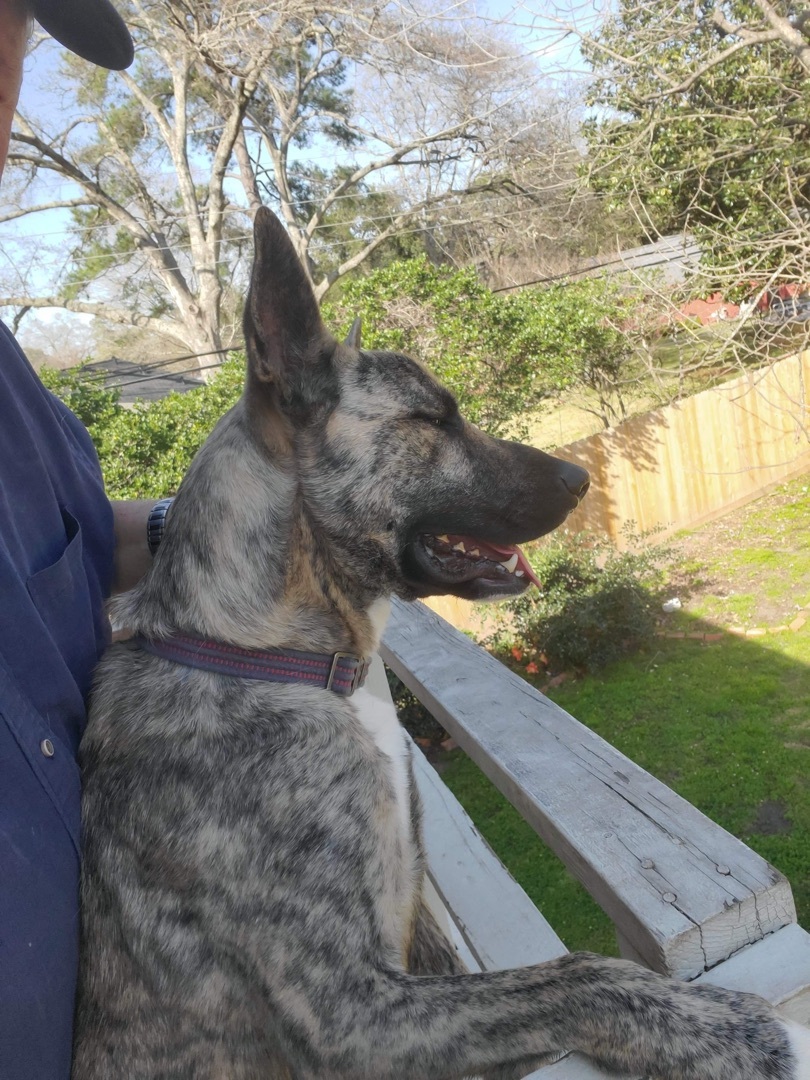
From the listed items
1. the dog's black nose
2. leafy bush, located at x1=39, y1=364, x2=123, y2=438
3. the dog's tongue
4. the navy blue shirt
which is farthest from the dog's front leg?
leafy bush, located at x1=39, y1=364, x2=123, y2=438

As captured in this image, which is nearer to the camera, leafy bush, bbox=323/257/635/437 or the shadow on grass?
the shadow on grass

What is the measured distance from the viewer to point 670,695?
6227mm

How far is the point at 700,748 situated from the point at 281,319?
466 centimetres

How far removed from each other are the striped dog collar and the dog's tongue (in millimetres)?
547

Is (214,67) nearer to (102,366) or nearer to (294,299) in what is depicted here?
(102,366)

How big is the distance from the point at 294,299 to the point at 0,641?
97 centimetres

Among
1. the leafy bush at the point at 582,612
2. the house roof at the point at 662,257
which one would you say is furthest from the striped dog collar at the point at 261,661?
the house roof at the point at 662,257

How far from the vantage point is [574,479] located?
2.21 meters

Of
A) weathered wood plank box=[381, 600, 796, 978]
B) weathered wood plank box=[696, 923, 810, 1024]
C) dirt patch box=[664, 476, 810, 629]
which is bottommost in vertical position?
dirt patch box=[664, 476, 810, 629]

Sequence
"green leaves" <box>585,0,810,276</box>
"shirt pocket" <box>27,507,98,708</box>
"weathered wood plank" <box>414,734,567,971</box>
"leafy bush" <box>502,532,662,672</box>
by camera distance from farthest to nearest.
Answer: "leafy bush" <box>502,532,662,672</box> → "green leaves" <box>585,0,810,276</box> → "weathered wood plank" <box>414,734,567,971</box> → "shirt pocket" <box>27,507,98,708</box>

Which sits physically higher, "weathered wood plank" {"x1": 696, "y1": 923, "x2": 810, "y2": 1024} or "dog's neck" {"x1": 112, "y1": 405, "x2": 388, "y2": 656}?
"dog's neck" {"x1": 112, "y1": 405, "x2": 388, "y2": 656}

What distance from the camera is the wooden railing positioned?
1.14 meters

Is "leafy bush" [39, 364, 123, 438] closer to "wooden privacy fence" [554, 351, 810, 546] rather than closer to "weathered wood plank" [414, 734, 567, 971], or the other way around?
"wooden privacy fence" [554, 351, 810, 546]

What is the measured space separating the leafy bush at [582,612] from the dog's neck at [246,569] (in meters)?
5.14
